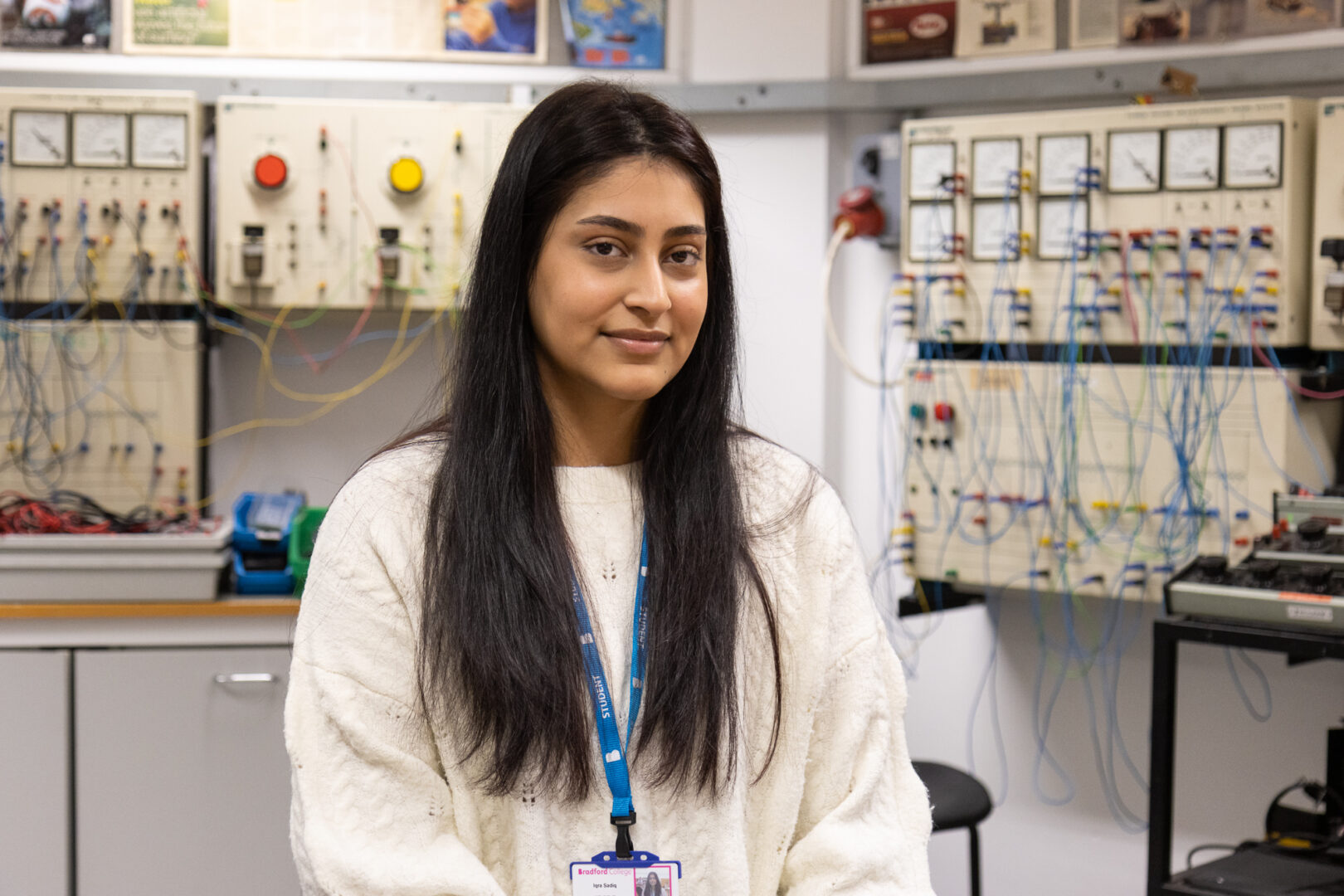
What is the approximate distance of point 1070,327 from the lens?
8.48ft

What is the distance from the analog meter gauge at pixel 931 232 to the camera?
8.86 ft

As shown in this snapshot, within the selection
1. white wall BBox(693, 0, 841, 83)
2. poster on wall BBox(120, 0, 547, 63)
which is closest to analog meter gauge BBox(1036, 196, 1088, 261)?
white wall BBox(693, 0, 841, 83)

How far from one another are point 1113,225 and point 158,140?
6.45 feet

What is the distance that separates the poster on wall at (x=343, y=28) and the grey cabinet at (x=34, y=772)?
4.60 ft

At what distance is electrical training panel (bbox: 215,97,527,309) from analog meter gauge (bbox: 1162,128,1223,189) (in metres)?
1.31

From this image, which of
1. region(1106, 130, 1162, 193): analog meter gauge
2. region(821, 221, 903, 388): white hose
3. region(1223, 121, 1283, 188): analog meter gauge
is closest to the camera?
region(1223, 121, 1283, 188): analog meter gauge

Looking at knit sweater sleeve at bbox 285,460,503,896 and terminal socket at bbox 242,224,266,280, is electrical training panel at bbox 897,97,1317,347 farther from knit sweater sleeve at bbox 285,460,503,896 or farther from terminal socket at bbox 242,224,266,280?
knit sweater sleeve at bbox 285,460,503,896

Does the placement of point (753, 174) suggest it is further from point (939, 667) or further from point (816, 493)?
point (816, 493)

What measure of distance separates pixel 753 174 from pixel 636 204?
1933mm

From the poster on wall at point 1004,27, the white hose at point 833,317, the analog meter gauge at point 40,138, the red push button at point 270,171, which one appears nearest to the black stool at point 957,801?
the white hose at point 833,317

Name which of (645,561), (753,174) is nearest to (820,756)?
(645,561)

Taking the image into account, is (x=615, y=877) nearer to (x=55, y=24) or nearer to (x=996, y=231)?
(x=996, y=231)

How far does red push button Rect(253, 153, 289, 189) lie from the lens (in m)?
2.73

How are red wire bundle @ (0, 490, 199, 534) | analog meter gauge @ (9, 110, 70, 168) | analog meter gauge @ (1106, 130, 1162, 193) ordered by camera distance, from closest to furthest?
analog meter gauge @ (1106, 130, 1162, 193)
red wire bundle @ (0, 490, 199, 534)
analog meter gauge @ (9, 110, 70, 168)
